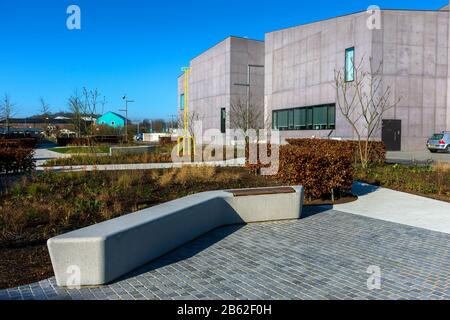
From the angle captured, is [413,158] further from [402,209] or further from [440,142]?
[402,209]

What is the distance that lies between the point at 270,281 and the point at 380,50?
2921 cm

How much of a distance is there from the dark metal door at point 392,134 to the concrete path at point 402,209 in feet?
68.5

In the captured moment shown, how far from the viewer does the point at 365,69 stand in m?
30.2

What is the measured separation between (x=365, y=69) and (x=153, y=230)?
92.5ft

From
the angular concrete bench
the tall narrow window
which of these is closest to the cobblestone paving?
the angular concrete bench

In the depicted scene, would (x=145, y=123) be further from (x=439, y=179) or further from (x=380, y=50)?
(x=439, y=179)

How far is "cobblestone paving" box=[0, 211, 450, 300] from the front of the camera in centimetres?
439

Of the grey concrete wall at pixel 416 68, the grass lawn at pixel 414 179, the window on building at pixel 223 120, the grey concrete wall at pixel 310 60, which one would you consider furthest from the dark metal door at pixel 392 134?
the window on building at pixel 223 120

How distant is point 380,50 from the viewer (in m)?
30.2

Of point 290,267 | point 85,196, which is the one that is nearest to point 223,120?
point 85,196

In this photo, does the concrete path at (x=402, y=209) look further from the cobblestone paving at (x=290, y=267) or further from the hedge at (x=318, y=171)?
the cobblestone paving at (x=290, y=267)

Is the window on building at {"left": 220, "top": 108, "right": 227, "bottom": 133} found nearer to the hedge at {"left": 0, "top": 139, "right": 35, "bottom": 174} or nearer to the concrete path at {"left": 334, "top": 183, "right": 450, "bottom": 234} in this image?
the hedge at {"left": 0, "top": 139, "right": 35, "bottom": 174}

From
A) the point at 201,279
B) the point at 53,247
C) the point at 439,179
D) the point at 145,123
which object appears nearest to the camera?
the point at 53,247

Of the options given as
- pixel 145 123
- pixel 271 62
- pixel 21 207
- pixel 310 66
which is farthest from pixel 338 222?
pixel 145 123
